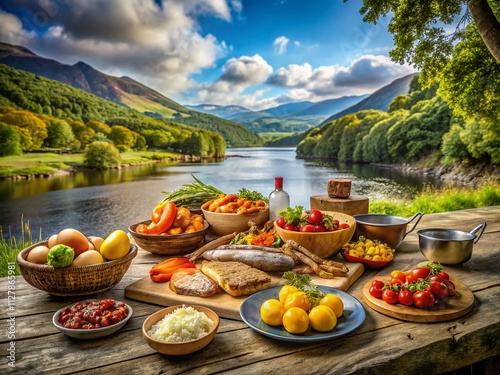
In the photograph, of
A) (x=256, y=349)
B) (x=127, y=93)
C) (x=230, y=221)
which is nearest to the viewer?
(x=256, y=349)

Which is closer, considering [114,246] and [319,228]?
[114,246]

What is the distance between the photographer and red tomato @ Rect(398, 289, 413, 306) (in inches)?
59.4

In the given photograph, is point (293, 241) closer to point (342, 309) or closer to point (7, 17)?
point (342, 309)

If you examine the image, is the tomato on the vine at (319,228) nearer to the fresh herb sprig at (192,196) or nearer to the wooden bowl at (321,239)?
the wooden bowl at (321,239)

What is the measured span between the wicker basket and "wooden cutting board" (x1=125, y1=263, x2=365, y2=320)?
0.45ft

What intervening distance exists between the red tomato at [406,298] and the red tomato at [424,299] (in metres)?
0.02

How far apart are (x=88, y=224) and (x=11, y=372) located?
60.7 feet

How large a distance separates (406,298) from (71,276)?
1.48 m

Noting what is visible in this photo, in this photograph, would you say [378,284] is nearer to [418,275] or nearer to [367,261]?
[418,275]

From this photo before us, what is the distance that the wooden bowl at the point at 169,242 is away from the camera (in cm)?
232

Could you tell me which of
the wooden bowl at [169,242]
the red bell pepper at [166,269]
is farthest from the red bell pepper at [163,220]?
the red bell pepper at [166,269]

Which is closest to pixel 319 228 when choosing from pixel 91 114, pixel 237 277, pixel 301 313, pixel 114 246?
pixel 237 277

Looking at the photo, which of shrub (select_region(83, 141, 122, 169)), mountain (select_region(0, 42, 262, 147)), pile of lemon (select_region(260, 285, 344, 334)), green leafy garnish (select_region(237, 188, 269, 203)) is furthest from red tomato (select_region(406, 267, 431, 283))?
mountain (select_region(0, 42, 262, 147))

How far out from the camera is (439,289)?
1.53 metres
